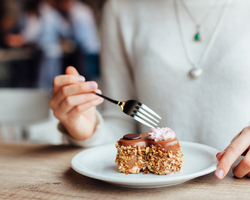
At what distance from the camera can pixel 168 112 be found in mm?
1087

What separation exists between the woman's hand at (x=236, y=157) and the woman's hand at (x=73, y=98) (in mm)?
389

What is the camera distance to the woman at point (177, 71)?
Result: 3.20 ft

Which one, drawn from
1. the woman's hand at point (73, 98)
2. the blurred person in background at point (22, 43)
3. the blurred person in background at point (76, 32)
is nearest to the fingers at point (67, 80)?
the woman's hand at point (73, 98)

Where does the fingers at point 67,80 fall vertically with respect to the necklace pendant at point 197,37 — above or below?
below

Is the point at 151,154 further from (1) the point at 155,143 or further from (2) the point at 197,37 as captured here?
(2) the point at 197,37

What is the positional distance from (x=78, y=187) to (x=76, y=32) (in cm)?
523

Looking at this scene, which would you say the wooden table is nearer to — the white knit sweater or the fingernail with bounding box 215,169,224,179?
the fingernail with bounding box 215,169,224,179

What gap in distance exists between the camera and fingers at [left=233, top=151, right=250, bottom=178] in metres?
0.58

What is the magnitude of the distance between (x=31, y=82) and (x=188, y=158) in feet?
17.6

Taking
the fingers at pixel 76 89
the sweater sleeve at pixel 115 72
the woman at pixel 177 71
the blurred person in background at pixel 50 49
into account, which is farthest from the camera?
the blurred person in background at pixel 50 49

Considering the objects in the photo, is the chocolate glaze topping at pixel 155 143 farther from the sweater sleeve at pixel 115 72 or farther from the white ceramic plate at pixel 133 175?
the sweater sleeve at pixel 115 72

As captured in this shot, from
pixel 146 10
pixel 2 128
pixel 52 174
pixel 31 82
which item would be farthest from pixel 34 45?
pixel 52 174

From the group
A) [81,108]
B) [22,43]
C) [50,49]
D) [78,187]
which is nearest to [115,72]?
[81,108]

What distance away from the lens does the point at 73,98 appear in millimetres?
781
